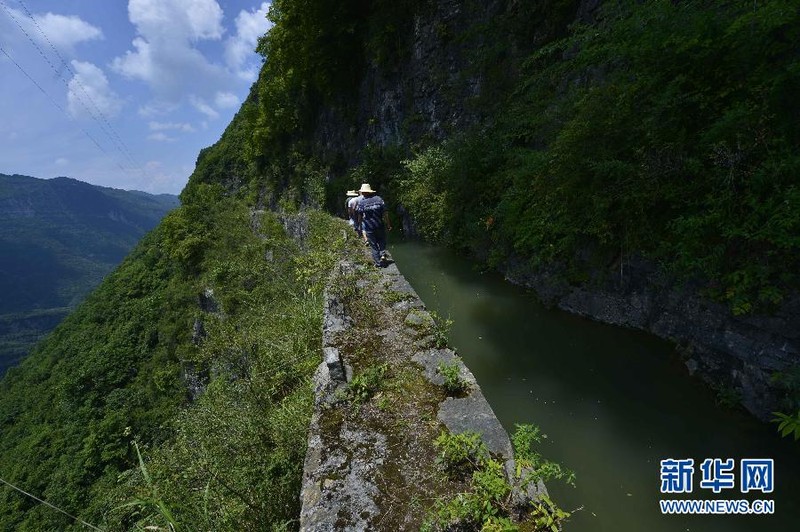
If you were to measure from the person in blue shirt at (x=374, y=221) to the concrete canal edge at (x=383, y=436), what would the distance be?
281 centimetres

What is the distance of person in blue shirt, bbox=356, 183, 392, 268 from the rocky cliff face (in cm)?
347

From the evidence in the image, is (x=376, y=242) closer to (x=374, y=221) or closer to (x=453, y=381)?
(x=374, y=221)

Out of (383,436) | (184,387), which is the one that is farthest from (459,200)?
(184,387)

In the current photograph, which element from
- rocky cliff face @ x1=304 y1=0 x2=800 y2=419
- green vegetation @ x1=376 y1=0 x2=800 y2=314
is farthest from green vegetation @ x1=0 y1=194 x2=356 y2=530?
rocky cliff face @ x1=304 y1=0 x2=800 y2=419

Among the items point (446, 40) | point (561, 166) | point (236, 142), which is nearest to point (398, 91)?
point (446, 40)

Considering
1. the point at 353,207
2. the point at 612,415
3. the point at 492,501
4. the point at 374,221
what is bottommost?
the point at 612,415

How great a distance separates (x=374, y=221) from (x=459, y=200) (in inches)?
182

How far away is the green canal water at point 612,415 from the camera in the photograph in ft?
12.5

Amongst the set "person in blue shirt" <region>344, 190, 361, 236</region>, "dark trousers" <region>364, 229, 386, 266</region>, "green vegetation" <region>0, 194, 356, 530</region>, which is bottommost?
"green vegetation" <region>0, 194, 356, 530</region>

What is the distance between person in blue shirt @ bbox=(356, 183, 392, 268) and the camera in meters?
7.96

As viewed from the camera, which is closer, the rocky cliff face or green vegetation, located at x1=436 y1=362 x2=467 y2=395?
green vegetation, located at x1=436 y1=362 x2=467 y2=395

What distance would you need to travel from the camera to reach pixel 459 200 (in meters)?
11.8

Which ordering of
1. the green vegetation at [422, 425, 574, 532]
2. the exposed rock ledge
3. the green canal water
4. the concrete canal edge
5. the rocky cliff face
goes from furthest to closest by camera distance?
1. the rocky cliff face
2. the exposed rock ledge
3. the green canal water
4. the concrete canal edge
5. the green vegetation at [422, 425, 574, 532]

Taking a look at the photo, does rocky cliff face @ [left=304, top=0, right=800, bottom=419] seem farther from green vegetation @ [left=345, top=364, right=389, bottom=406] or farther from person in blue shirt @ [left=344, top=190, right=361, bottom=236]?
green vegetation @ [left=345, top=364, right=389, bottom=406]
